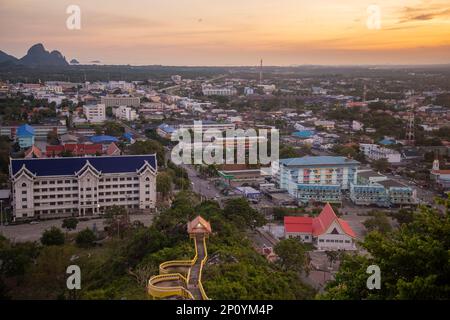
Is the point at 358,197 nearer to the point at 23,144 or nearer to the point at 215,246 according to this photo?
the point at 215,246

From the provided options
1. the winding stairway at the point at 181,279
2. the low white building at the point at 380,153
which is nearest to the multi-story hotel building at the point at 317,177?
the low white building at the point at 380,153

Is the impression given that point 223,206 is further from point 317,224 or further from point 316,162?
point 316,162

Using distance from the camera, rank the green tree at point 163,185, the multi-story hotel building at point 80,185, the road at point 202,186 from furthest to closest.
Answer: the road at point 202,186, the green tree at point 163,185, the multi-story hotel building at point 80,185

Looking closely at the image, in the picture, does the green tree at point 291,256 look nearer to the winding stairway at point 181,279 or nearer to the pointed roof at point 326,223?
the winding stairway at point 181,279

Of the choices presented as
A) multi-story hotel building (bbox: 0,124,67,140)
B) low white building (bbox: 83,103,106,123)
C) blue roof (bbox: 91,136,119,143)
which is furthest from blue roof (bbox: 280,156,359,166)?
low white building (bbox: 83,103,106,123)

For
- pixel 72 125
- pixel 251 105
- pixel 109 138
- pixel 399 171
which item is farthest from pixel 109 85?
pixel 399 171
